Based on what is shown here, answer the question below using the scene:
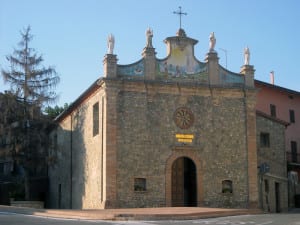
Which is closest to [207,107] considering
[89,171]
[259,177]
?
[259,177]

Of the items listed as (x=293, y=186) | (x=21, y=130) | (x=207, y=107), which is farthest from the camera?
(x=293, y=186)

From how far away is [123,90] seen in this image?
27469 millimetres

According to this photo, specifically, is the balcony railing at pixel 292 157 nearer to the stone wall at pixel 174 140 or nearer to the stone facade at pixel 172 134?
the stone facade at pixel 172 134

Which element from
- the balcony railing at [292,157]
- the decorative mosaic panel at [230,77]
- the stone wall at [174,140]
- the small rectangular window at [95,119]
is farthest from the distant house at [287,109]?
the small rectangular window at [95,119]

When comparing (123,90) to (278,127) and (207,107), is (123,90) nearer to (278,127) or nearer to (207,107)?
(207,107)

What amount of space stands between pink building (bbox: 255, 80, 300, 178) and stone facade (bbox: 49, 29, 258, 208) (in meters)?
13.1

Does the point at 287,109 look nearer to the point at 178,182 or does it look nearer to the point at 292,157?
the point at 292,157

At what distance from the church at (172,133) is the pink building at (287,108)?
12.9 m

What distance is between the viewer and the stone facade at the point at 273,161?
32.5 m

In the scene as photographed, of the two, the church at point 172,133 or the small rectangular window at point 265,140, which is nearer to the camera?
the church at point 172,133

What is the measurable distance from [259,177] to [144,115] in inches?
330

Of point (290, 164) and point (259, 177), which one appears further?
point (290, 164)

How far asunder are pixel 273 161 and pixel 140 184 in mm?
11184

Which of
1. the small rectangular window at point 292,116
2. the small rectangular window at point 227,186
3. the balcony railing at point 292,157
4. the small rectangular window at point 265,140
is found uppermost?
the small rectangular window at point 292,116
